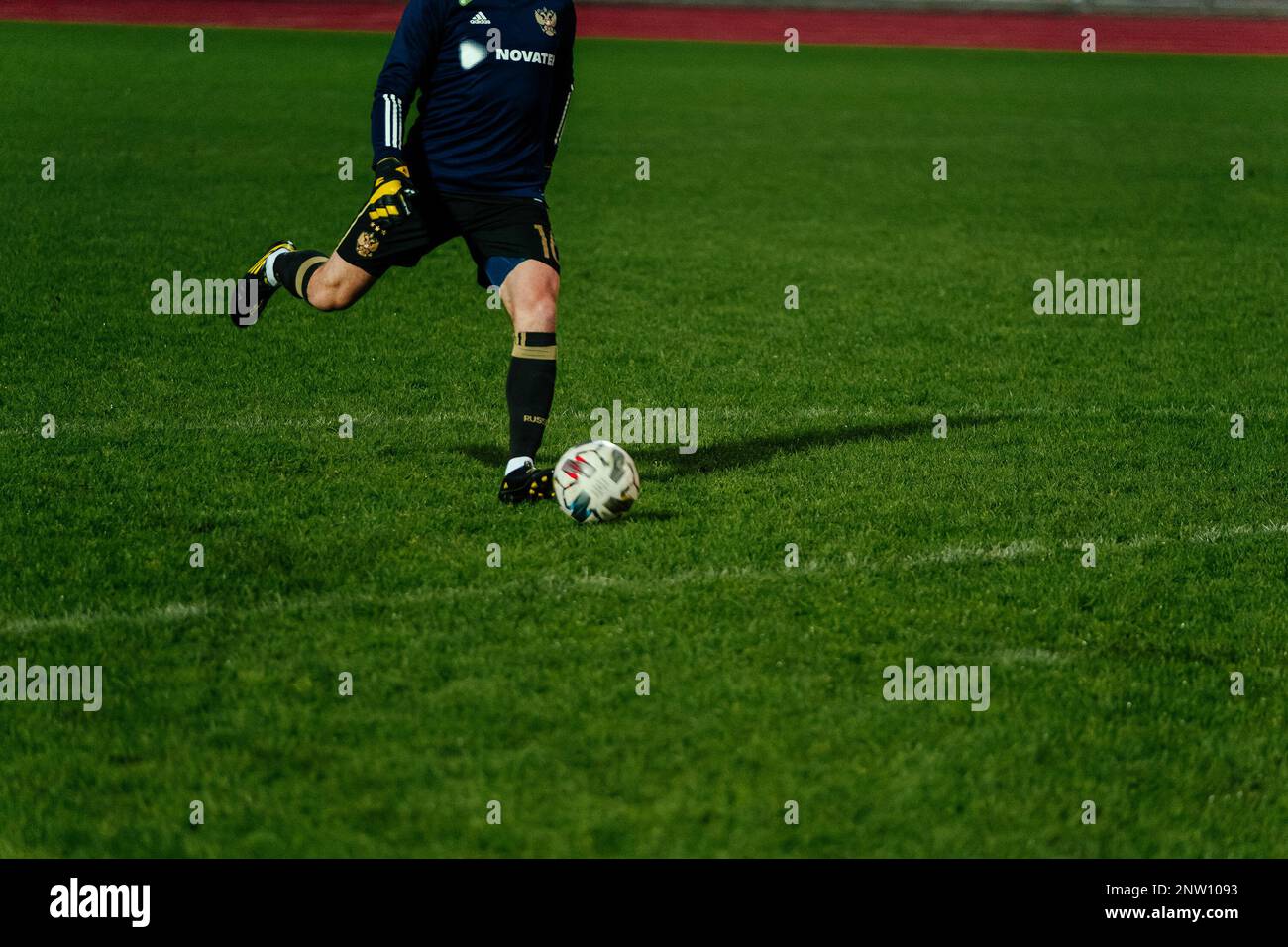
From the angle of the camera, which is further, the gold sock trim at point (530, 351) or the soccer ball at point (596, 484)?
the gold sock trim at point (530, 351)

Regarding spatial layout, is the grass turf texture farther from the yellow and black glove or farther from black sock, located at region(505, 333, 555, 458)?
the yellow and black glove

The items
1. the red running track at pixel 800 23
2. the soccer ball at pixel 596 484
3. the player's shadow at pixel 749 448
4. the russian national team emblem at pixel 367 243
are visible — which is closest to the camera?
the soccer ball at pixel 596 484

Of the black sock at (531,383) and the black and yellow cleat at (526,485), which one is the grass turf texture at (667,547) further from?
the black sock at (531,383)

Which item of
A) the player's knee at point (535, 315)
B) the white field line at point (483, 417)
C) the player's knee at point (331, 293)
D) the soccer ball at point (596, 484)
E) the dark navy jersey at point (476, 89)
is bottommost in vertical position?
the soccer ball at point (596, 484)

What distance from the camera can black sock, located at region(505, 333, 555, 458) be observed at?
6875 mm

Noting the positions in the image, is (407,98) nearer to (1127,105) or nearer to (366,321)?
(366,321)

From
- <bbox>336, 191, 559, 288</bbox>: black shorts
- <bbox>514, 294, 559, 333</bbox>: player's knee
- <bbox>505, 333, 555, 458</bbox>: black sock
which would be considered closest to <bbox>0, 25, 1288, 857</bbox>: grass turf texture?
<bbox>505, 333, 555, 458</bbox>: black sock

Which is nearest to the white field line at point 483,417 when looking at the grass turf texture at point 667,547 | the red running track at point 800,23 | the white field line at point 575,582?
the grass turf texture at point 667,547

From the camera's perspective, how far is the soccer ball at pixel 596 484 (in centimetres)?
638

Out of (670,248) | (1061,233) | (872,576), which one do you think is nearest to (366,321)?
(670,248)

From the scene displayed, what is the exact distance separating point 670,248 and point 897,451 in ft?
18.3

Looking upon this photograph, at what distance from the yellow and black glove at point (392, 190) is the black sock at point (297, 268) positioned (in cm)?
95

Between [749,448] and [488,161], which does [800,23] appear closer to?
[749,448]

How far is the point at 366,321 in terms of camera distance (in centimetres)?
1027
